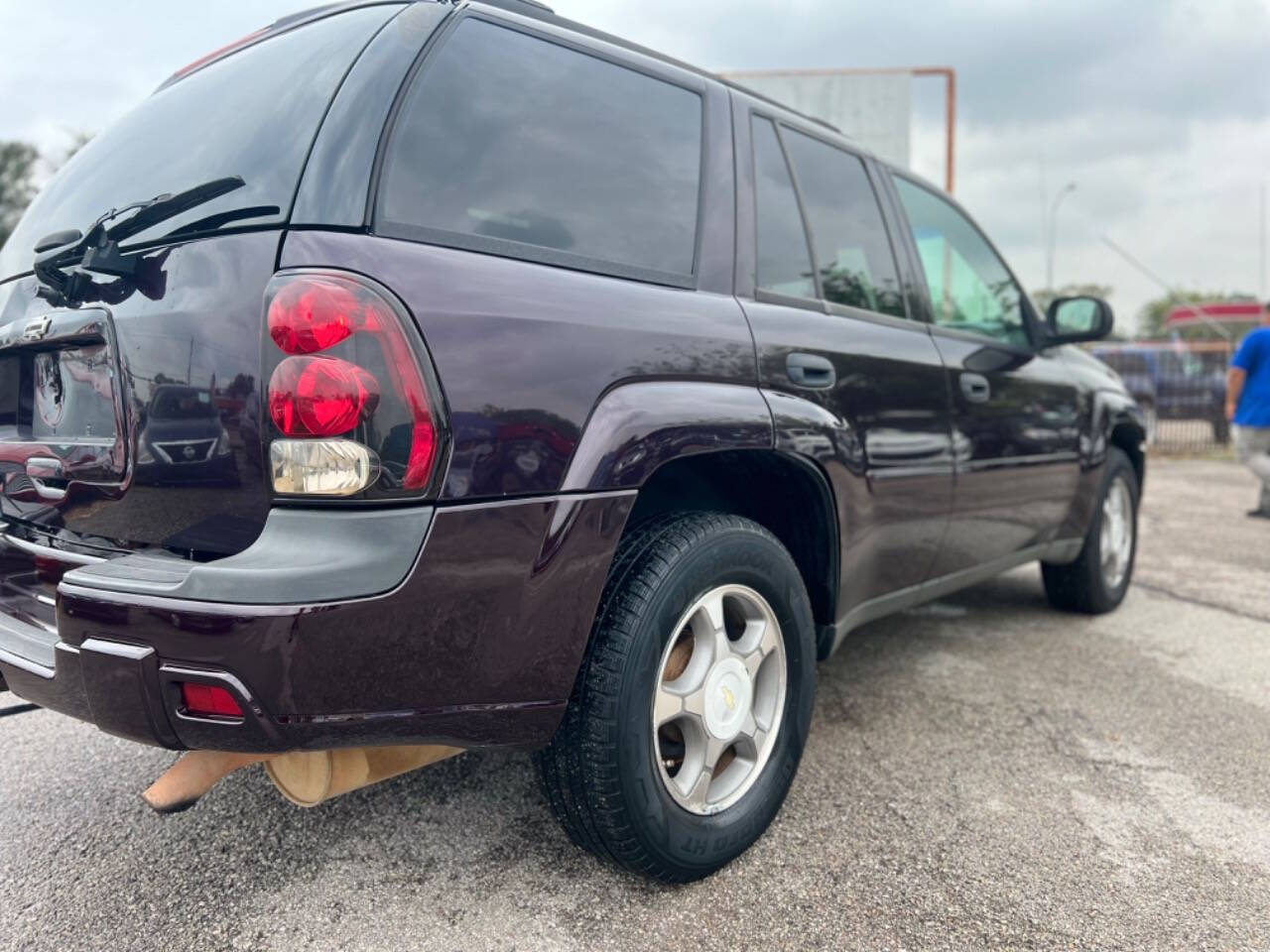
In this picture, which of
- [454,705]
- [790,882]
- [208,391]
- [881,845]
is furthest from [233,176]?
[881,845]

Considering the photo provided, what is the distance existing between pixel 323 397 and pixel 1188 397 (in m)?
15.3

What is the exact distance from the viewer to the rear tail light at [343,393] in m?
1.40

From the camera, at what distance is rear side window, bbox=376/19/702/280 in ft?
5.18

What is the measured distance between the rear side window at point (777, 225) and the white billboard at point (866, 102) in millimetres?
10416

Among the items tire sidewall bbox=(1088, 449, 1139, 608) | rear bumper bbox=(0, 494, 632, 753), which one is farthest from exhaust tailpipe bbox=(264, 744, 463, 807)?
tire sidewall bbox=(1088, 449, 1139, 608)

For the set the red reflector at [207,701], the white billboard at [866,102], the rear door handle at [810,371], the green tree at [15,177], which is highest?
the green tree at [15,177]

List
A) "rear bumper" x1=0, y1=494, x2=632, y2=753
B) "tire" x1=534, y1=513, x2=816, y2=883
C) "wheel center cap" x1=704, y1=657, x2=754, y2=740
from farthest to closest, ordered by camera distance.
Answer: "wheel center cap" x1=704, y1=657, x2=754, y2=740 → "tire" x1=534, y1=513, x2=816, y2=883 → "rear bumper" x1=0, y1=494, x2=632, y2=753

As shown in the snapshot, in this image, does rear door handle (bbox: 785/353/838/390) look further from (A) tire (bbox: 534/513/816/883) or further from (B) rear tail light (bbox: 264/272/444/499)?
(B) rear tail light (bbox: 264/272/444/499)

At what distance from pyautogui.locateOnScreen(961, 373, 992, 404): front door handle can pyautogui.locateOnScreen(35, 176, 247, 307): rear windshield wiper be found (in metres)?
2.16

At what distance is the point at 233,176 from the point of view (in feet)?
5.24

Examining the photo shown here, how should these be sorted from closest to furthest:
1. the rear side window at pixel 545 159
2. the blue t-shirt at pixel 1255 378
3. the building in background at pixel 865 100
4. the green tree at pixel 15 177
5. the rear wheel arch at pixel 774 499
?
the rear side window at pixel 545 159
the rear wheel arch at pixel 774 499
the blue t-shirt at pixel 1255 378
the building in background at pixel 865 100
the green tree at pixel 15 177

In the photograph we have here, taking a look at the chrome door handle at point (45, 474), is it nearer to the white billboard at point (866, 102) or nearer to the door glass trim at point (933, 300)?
the door glass trim at point (933, 300)

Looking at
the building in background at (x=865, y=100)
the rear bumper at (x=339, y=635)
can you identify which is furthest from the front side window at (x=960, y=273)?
the building in background at (x=865, y=100)

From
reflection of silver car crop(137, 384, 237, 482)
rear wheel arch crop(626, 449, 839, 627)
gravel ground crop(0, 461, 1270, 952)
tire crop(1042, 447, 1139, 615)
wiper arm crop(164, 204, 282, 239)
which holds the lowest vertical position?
gravel ground crop(0, 461, 1270, 952)
